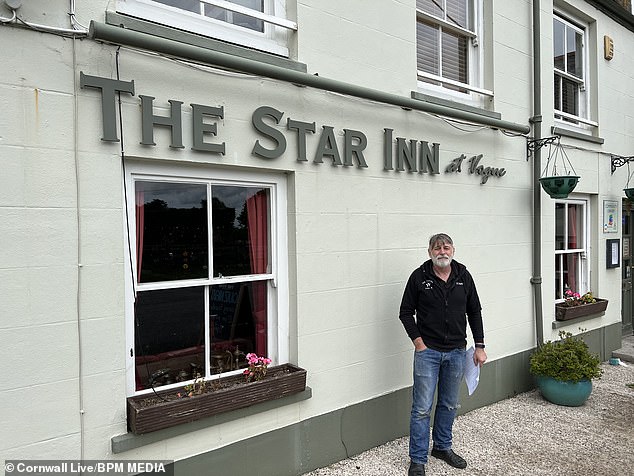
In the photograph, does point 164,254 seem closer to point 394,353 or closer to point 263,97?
point 263,97

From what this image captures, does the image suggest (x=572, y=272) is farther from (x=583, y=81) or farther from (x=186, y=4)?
(x=186, y=4)

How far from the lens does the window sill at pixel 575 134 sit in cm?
616

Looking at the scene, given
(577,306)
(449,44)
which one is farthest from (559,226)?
(449,44)

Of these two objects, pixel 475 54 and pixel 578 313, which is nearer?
pixel 475 54

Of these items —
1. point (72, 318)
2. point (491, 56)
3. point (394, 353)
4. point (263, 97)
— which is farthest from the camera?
point (491, 56)

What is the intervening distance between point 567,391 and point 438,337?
94.4 inches

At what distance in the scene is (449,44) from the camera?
5.33 meters

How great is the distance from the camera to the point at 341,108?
3986mm

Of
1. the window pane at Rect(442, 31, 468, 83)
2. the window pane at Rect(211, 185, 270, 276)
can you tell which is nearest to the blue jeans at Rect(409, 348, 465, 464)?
the window pane at Rect(211, 185, 270, 276)

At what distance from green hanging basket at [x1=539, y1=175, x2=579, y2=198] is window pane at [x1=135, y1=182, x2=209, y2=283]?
395 cm

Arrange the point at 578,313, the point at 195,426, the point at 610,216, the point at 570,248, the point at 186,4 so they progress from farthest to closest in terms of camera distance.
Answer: the point at 610,216 < the point at 570,248 < the point at 578,313 < the point at 186,4 < the point at 195,426

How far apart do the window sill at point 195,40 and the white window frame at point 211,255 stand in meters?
0.83

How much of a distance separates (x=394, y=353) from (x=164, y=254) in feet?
7.43

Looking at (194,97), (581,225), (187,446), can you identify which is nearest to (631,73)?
(581,225)
